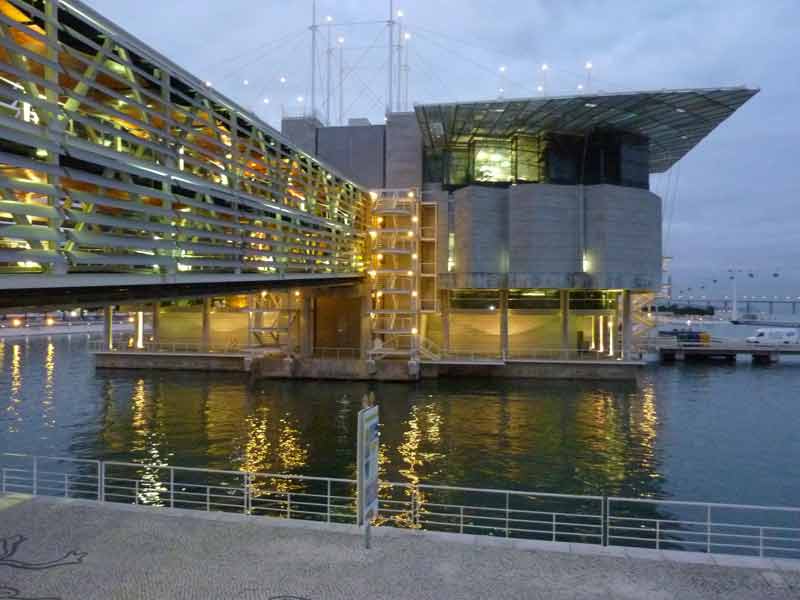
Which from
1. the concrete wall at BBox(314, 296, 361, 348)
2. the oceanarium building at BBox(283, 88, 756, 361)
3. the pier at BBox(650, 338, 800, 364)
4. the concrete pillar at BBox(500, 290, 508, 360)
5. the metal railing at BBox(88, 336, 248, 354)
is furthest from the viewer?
the pier at BBox(650, 338, 800, 364)

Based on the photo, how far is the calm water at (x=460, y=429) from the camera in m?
25.0

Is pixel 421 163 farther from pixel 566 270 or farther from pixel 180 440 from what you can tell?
pixel 180 440

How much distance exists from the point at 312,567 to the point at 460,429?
72.5 ft

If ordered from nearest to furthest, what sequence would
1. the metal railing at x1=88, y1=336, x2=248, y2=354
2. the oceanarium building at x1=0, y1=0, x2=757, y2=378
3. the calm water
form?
the calm water
the oceanarium building at x1=0, y1=0, x2=757, y2=378
the metal railing at x1=88, y1=336, x2=248, y2=354

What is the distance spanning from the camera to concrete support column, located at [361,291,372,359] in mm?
56388

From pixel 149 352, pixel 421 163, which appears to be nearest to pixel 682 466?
pixel 421 163

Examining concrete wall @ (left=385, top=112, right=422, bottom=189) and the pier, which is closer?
concrete wall @ (left=385, top=112, right=422, bottom=189)

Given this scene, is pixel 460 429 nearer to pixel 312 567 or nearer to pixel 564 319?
pixel 312 567

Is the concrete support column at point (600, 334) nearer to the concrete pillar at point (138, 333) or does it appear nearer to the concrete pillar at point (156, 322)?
the concrete pillar at point (156, 322)

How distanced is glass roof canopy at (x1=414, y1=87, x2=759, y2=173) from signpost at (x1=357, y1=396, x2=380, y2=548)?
140 feet

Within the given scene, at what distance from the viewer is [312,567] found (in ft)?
38.2

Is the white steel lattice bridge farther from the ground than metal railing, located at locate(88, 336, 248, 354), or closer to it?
farther from the ground

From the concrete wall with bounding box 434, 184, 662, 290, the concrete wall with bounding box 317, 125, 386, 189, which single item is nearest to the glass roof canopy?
the concrete wall with bounding box 317, 125, 386, 189

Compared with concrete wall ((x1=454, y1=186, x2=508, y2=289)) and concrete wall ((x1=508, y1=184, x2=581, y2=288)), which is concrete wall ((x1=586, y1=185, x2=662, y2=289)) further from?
concrete wall ((x1=454, y1=186, x2=508, y2=289))
